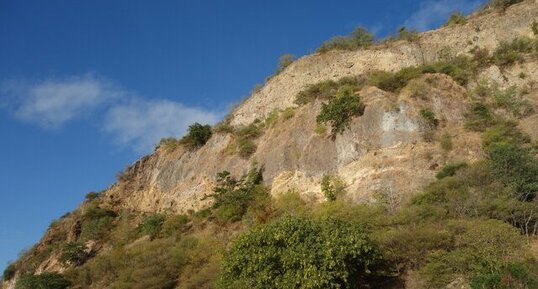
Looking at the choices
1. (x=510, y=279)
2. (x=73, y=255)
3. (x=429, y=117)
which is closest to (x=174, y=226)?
(x=73, y=255)

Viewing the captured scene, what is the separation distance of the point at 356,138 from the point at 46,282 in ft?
60.1

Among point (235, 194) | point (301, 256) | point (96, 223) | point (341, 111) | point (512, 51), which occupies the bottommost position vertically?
point (301, 256)

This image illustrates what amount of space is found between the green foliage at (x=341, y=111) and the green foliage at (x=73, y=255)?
17.2m

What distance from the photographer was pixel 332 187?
27750mm

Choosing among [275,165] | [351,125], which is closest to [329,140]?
[351,125]

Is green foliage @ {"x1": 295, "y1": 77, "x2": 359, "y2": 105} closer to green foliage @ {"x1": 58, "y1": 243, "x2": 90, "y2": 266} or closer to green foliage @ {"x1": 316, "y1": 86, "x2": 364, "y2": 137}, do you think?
green foliage @ {"x1": 316, "y1": 86, "x2": 364, "y2": 137}

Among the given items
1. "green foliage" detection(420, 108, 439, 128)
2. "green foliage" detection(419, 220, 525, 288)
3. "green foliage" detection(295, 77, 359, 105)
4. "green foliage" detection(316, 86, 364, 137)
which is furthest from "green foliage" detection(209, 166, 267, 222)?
"green foliage" detection(419, 220, 525, 288)

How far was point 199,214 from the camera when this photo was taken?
3356 centimetres

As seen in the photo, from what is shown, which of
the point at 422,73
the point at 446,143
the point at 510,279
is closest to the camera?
the point at 510,279

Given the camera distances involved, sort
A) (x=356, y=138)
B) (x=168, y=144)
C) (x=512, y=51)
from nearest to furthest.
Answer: (x=356, y=138) → (x=512, y=51) → (x=168, y=144)

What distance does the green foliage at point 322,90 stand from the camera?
34.4 meters

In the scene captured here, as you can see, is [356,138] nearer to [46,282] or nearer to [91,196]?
[46,282]

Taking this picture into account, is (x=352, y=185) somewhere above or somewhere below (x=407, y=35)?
below

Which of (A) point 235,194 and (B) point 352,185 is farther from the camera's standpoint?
(A) point 235,194
